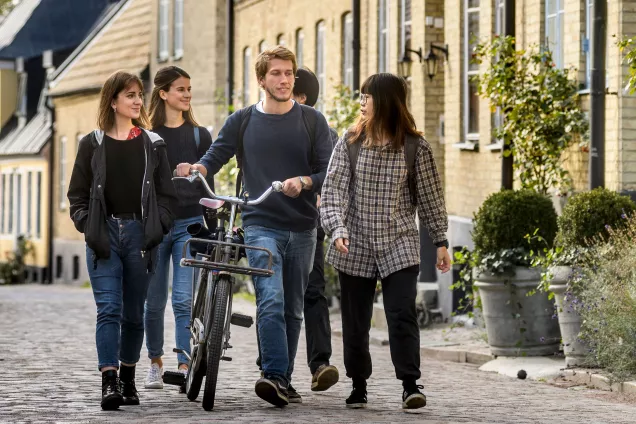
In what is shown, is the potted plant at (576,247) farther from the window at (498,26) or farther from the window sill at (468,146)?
the window sill at (468,146)

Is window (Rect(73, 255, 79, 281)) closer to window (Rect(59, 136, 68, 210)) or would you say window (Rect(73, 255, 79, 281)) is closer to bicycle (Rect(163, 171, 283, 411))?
window (Rect(59, 136, 68, 210))

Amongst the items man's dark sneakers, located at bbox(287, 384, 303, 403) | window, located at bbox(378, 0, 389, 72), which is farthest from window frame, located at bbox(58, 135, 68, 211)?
man's dark sneakers, located at bbox(287, 384, 303, 403)

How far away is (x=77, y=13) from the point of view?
5275 cm

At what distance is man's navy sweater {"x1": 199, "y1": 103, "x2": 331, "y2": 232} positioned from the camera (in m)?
9.15

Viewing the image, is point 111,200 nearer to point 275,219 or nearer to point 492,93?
point 275,219

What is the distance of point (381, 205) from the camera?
8.95 m

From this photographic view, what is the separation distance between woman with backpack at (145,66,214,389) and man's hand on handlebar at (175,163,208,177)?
21.7 inches

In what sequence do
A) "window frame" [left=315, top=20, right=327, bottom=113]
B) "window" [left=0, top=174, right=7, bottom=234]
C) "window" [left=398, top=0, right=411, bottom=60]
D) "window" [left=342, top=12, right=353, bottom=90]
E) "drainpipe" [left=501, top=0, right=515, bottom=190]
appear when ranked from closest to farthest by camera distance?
"drainpipe" [left=501, top=0, right=515, bottom=190] → "window" [left=398, top=0, right=411, bottom=60] → "window" [left=342, top=12, right=353, bottom=90] → "window frame" [left=315, top=20, right=327, bottom=113] → "window" [left=0, top=174, right=7, bottom=234]

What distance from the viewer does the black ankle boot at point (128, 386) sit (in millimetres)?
9156

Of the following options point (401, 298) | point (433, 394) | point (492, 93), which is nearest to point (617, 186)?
point (492, 93)

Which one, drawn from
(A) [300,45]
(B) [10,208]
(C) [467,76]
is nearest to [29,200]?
(B) [10,208]

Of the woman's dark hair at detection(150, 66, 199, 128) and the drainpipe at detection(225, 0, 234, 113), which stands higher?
the drainpipe at detection(225, 0, 234, 113)

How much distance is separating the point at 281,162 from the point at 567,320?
3.88 meters

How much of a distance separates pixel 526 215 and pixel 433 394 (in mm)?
3590
